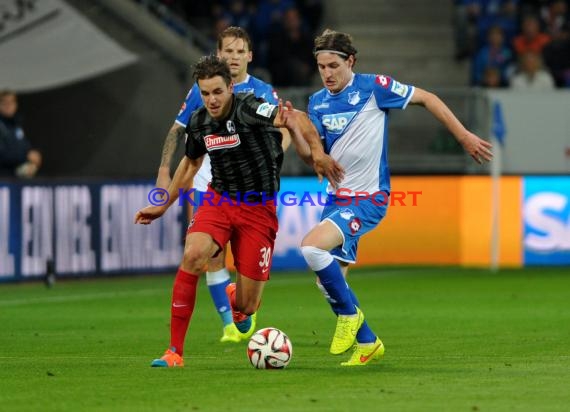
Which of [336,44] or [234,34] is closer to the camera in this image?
[336,44]

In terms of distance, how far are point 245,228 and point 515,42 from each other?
48.0 ft

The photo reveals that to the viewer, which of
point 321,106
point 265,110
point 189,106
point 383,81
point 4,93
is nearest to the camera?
point 265,110

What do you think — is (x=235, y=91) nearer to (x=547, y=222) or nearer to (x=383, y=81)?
(x=383, y=81)

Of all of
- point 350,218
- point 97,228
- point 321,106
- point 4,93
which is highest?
point 321,106

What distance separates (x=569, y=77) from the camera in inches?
923

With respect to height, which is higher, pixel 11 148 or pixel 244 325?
pixel 11 148

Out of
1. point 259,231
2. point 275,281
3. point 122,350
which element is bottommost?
point 275,281

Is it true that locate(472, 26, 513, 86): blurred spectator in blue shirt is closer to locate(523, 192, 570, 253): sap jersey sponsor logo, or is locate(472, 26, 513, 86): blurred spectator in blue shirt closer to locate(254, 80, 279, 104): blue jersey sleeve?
locate(523, 192, 570, 253): sap jersey sponsor logo

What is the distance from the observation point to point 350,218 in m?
10.4

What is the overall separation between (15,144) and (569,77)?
9030mm

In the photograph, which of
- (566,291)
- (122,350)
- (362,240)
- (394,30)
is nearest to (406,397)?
(122,350)

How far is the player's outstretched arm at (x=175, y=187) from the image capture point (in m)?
10.2

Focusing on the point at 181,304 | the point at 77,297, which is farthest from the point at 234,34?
the point at 77,297

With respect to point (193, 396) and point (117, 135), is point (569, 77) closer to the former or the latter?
point (117, 135)
